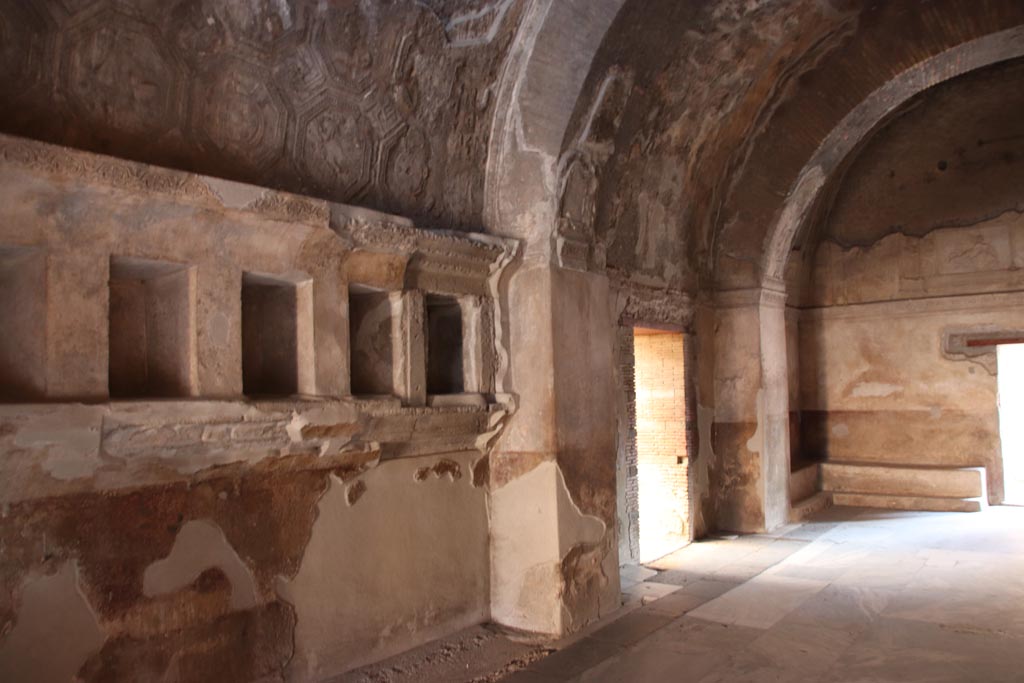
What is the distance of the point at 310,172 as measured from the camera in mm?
4012

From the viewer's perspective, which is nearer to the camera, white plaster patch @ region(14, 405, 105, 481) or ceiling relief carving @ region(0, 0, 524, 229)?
white plaster patch @ region(14, 405, 105, 481)

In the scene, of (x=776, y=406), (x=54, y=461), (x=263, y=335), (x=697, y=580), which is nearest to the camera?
(x=54, y=461)

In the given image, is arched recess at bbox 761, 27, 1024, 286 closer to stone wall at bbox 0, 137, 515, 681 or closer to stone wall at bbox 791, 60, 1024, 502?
stone wall at bbox 791, 60, 1024, 502

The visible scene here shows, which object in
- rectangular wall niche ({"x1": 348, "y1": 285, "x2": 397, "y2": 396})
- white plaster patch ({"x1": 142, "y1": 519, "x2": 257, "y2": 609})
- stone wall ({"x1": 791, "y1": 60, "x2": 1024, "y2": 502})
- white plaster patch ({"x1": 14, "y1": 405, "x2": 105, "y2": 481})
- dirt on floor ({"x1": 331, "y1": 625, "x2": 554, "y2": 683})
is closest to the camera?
white plaster patch ({"x1": 14, "y1": 405, "x2": 105, "y2": 481})

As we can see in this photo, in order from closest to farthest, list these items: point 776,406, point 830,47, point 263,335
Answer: point 263,335 → point 830,47 → point 776,406

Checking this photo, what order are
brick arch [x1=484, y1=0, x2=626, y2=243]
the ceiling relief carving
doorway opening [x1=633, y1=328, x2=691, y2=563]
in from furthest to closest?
1. doorway opening [x1=633, y1=328, x2=691, y2=563]
2. brick arch [x1=484, y1=0, x2=626, y2=243]
3. the ceiling relief carving

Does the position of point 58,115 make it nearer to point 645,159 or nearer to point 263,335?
point 263,335

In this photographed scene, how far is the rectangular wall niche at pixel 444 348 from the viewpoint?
4941mm

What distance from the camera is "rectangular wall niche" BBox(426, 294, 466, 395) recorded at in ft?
16.2

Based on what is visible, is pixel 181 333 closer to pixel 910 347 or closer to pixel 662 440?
pixel 662 440

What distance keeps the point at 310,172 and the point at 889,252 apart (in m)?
7.76

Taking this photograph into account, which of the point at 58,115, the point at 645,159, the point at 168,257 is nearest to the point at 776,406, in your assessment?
the point at 645,159

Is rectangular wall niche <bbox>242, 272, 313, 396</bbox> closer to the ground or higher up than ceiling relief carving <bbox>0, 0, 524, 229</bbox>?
closer to the ground

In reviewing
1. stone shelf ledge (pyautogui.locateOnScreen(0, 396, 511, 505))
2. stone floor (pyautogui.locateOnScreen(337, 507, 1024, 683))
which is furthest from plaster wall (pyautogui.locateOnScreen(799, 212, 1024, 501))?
stone shelf ledge (pyautogui.locateOnScreen(0, 396, 511, 505))
